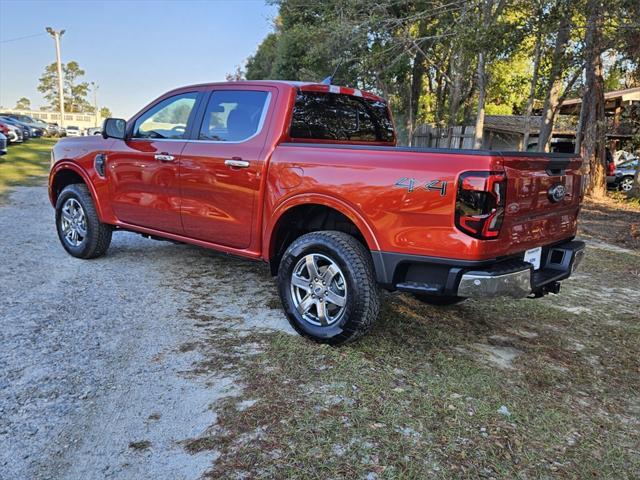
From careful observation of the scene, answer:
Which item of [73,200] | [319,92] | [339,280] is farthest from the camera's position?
[73,200]

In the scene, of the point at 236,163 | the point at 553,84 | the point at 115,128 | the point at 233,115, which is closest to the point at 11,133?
the point at 115,128

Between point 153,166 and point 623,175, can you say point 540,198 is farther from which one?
point 623,175

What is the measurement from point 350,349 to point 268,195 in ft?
4.31

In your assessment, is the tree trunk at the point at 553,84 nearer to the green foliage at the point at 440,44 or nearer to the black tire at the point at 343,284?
the green foliage at the point at 440,44

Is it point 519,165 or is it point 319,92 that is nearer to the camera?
point 519,165

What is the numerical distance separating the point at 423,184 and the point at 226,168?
70.1 inches

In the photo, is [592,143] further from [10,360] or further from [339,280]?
[10,360]

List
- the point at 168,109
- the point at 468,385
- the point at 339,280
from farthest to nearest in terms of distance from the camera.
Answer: the point at 168,109 → the point at 339,280 → the point at 468,385

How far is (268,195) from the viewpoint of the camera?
3852 mm

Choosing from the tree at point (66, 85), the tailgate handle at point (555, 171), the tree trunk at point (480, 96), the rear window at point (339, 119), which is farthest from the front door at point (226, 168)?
Result: the tree at point (66, 85)

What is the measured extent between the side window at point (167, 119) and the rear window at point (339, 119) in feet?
3.81

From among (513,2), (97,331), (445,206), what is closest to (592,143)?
(513,2)

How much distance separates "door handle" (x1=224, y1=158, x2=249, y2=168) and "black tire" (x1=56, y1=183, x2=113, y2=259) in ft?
7.14

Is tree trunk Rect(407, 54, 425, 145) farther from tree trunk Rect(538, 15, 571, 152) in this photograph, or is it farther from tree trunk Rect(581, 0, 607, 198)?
tree trunk Rect(581, 0, 607, 198)
